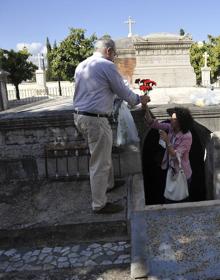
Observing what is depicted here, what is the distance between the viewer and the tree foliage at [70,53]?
30984 millimetres

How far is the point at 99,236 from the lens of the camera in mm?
3119

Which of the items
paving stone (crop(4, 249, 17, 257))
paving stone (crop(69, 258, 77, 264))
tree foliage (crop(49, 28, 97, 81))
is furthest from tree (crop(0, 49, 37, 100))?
paving stone (crop(69, 258, 77, 264))

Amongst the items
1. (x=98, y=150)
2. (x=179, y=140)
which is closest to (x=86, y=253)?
(x=98, y=150)

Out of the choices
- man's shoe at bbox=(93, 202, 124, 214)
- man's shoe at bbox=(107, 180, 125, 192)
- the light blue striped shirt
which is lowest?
man's shoe at bbox=(93, 202, 124, 214)

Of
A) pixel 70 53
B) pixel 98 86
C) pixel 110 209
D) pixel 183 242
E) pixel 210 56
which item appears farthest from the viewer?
pixel 210 56

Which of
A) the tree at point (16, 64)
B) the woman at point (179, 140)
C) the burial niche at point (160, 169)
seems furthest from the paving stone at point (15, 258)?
the tree at point (16, 64)

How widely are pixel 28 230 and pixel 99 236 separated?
65 cm

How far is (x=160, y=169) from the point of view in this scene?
5.36 metres

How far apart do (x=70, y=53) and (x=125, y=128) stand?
28233mm

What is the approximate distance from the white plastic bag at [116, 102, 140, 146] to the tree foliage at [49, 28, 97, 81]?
27804 mm

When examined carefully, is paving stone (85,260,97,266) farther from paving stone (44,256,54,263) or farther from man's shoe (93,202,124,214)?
man's shoe (93,202,124,214)

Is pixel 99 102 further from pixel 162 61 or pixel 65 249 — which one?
pixel 162 61

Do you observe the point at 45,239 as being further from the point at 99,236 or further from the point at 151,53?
the point at 151,53

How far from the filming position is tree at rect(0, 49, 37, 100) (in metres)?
26.3
